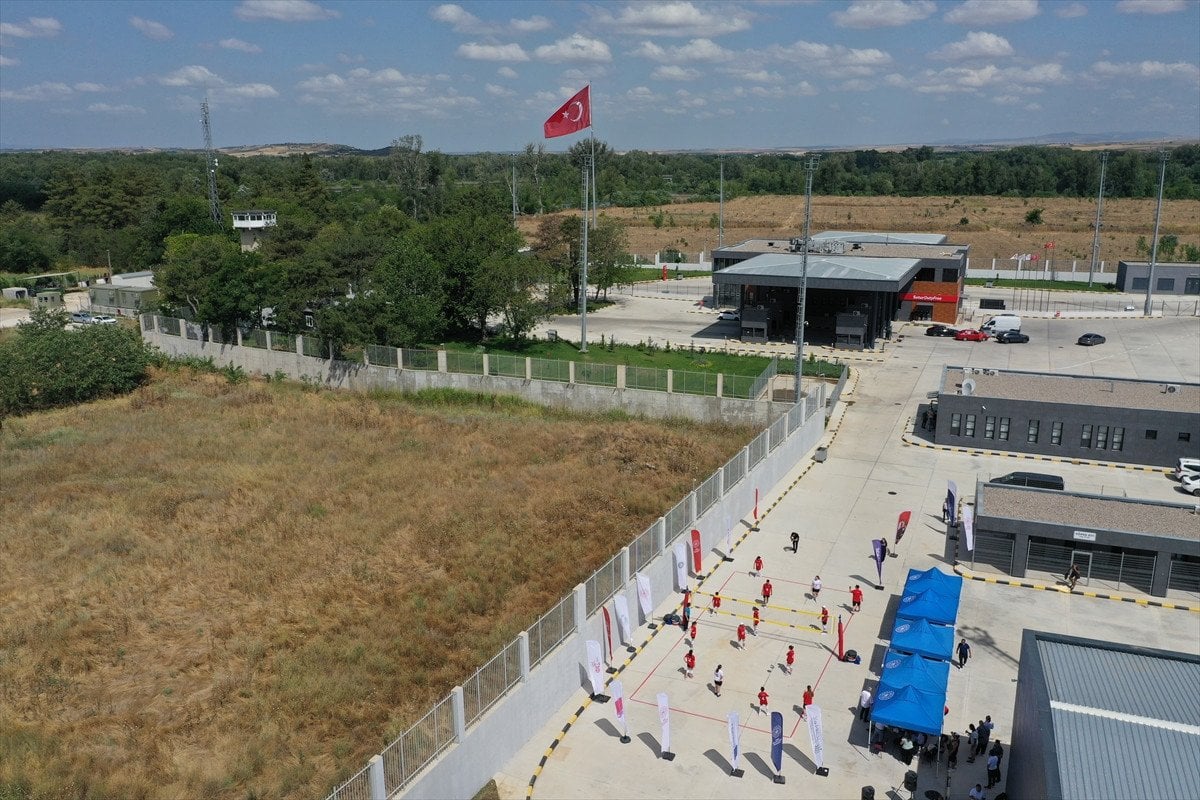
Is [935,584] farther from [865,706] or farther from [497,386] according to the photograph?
[497,386]

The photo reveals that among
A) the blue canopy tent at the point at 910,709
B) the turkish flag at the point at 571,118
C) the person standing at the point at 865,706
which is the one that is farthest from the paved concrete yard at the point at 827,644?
the turkish flag at the point at 571,118

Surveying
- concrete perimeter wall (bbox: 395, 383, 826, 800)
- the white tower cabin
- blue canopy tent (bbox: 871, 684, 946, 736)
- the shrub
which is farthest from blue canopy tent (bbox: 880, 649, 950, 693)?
the white tower cabin

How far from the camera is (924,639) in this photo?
22.3 m

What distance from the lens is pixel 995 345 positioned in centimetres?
6362

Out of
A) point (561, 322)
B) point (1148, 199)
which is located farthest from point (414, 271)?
point (1148, 199)

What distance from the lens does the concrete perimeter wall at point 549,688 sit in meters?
17.4

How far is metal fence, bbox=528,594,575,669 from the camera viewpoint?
66.1 ft

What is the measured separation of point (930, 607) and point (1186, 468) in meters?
20.6

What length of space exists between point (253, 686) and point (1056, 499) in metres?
26.9

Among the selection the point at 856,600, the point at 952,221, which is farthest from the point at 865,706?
the point at 952,221

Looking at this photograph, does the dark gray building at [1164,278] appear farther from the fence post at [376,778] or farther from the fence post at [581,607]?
the fence post at [376,778]

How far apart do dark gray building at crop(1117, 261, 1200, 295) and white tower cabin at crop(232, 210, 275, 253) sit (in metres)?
84.2

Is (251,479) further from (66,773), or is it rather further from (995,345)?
(995,345)

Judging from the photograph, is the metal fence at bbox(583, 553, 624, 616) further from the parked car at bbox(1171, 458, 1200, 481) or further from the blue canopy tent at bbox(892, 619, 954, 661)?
the parked car at bbox(1171, 458, 1200, 481)
